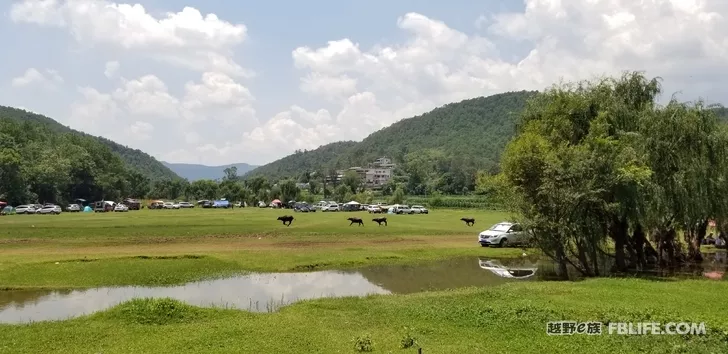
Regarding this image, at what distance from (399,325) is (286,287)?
9.47 meters

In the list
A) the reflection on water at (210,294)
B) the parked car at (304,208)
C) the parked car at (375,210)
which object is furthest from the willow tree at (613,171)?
the parked car at (304,208)

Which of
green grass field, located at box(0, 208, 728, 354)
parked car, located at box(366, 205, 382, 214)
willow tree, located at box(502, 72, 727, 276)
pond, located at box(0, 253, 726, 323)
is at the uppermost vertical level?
willow tree, located at box(502, 72, 727, 276)

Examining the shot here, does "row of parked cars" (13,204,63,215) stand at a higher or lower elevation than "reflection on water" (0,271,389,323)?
higher

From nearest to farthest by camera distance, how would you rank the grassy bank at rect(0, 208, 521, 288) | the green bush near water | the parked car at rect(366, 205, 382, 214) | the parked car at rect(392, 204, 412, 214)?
the green bush near water
the grassy bank at rect(0, 208, 521, 288)
the parked car at rect(392, 204, 412, 214)
the parked car at rect(366, 205, 382, 214)

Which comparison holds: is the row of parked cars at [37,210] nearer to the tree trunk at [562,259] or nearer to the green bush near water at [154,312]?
the green bush near water at [154,312]

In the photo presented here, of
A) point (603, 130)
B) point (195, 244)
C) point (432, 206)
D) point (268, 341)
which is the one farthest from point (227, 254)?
point (432, 206)

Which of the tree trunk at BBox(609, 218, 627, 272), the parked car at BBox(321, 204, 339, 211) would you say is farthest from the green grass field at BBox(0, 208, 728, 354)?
the parked car at BBox(321, 204, 339, 211)

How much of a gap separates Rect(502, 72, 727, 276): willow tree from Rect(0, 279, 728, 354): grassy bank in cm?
552

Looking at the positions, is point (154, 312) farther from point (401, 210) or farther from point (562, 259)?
point (401, 210)

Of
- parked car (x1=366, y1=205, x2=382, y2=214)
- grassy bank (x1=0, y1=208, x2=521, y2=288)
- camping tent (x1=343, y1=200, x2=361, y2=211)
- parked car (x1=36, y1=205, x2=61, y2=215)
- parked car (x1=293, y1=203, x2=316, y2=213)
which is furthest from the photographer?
camping tent (x1=343, y1=200, x2=361, y2=211)

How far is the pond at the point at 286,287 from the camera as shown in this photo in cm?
1853

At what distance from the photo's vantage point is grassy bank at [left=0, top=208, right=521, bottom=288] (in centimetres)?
2416

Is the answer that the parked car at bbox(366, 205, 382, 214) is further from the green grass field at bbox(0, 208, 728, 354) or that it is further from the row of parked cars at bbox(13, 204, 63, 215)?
the green grass field at bbox(0, 208, 728, 354)

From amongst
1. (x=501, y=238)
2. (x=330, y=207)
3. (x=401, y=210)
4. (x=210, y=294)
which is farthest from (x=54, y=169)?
(x=210, y=294)
